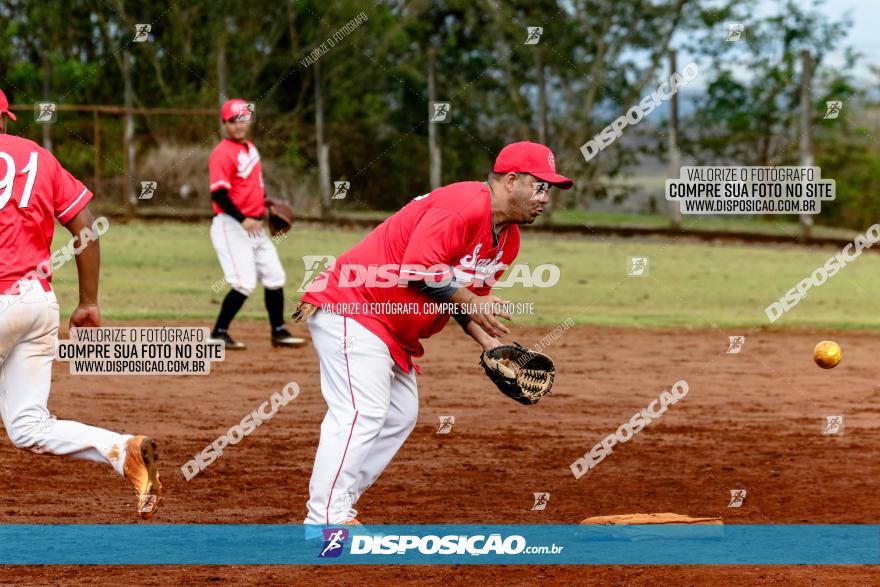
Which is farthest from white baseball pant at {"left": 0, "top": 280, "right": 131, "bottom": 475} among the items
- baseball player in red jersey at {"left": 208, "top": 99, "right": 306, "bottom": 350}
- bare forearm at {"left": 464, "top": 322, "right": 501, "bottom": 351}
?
baseball player in red jersey at {"left": 208, "top": 99, "right": 306, "bottom": 350}

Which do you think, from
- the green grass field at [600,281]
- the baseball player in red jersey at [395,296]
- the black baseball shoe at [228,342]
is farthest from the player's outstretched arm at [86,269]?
the green grass field at [600,281]

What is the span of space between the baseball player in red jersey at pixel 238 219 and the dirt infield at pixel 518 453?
0.61 metres

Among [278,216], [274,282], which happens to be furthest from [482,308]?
[278,216]

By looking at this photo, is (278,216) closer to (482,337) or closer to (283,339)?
(283,339)

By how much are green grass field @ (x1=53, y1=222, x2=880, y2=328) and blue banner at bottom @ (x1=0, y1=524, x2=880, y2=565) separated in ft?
27.0

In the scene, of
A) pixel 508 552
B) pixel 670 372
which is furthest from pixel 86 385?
pixel 508 552

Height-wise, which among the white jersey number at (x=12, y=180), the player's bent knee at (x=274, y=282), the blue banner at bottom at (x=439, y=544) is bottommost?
the blue banner at bottom at (x=439, y=544)

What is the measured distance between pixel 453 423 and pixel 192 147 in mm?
20210

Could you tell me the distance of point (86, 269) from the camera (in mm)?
6203

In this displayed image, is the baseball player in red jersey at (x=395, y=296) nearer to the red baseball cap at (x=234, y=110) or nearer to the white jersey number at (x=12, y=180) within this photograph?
the white jersey number at (x=12, y=180)

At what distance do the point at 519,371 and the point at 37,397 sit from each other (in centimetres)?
222

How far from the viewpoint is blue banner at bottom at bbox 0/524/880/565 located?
19.6ft

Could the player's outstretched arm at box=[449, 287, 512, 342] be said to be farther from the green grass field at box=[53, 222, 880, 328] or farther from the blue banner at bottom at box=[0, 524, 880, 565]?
the green grass field at box=[53, 222, 880, 328]

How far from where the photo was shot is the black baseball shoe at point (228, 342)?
494 inches
